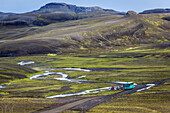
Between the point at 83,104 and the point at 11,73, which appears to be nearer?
the point at 83,104

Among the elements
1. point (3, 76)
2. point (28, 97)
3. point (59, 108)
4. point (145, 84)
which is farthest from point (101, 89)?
point (3, 76)

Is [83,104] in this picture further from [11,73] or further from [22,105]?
[11,73]

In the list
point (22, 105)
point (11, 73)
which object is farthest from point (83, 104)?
point (11, 73)

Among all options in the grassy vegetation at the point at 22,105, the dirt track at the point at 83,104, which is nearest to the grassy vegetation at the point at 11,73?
the grassy vegetation at the point at 22,105

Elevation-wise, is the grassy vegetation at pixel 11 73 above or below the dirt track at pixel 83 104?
below

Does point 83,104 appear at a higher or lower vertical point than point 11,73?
higher

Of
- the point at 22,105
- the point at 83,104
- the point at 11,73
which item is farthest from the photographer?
the point at 11,73

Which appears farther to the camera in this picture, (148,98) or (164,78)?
(164,78)

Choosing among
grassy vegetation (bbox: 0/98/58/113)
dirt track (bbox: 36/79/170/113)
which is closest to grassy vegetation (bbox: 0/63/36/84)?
grassy vegetation (bbox: 0/98/58/113)

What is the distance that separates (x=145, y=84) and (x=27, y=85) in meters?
41.2

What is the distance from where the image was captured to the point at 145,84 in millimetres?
90875

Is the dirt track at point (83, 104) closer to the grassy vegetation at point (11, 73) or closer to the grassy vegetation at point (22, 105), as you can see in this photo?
the grassy vegetation at point (22, 105)

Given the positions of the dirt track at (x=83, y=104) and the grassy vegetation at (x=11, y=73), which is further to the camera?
the grassy vegetation at (x=11, y=73)

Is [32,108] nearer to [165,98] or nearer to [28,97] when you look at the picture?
[28,97]
